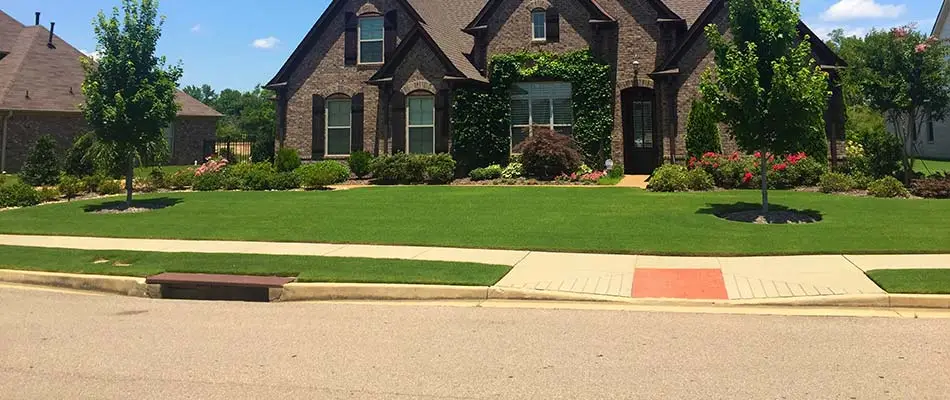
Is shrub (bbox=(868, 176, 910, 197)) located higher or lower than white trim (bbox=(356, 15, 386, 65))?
lower

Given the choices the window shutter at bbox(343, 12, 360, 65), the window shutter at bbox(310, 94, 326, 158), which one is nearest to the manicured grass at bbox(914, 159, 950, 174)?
the window shutter at bbox(343, 12, 360, 65)

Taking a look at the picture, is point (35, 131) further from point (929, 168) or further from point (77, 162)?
point (929, 168)

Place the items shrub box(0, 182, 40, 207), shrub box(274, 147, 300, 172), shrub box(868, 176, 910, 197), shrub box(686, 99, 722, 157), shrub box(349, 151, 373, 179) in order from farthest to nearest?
shrub box(274, 147, 300, 172) → shrub box(349, 151, 373, 179) → shrub box(686, 99, 722, 157) → shrub box(0, 182, 40, 207) → shrub box(868, 176, 910, 197)

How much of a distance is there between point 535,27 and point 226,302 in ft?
59.5

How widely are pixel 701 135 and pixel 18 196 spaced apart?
20.3m

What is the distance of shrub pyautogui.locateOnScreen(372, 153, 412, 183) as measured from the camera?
73.2 ft

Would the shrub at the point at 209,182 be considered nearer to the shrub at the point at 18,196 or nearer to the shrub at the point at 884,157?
the shrub at the point at 18,196

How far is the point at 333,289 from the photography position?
Answer: 26.9 feet

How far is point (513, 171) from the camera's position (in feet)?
72.0

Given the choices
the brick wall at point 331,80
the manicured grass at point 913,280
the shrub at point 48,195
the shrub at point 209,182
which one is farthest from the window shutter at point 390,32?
the manicured grass at point 913,280

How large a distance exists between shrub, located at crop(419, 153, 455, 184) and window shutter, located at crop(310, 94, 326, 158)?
18.6 feet

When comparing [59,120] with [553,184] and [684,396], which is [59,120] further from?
[684,396]

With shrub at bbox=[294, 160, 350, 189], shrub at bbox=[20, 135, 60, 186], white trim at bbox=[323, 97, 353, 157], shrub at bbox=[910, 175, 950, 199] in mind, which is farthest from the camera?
white trim at bbox=[323, 97, 353, 157]

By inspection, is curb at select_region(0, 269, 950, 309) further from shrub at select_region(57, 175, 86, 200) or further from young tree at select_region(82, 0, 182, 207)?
A: shrub at select_region(57, 175, 86, 200)
